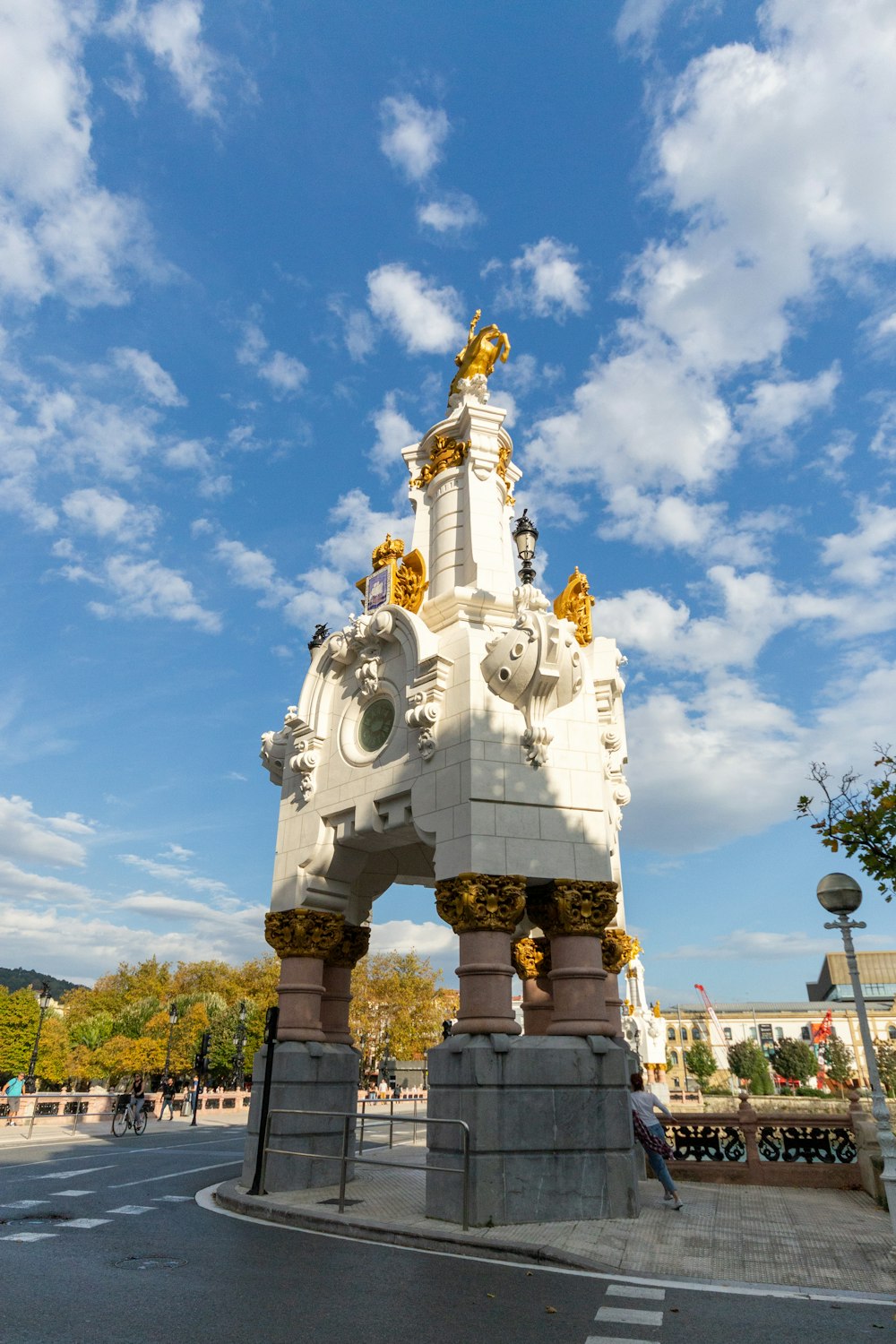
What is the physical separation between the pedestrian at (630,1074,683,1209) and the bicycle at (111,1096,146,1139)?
21124 millimetres

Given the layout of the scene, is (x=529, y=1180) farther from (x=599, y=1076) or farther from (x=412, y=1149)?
(x=412, y=1149)

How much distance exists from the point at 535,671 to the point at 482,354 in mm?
9848

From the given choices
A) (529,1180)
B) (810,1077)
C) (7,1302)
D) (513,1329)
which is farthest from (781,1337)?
(810,1077)

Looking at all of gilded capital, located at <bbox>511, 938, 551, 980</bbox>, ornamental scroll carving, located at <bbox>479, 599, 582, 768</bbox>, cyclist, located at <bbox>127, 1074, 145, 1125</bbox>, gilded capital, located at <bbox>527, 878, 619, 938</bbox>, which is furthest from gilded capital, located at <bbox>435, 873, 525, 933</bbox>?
cyclist, located at <bbox>127, 1074, 145, 1125</bbox>

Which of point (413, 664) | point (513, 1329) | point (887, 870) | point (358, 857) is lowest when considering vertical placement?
point (513, 1329)

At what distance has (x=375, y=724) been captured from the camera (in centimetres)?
1527

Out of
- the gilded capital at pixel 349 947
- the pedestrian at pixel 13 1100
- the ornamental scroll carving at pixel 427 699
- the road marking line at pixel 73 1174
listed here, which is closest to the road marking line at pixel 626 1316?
the ornamental scroll carving at pixel 427 699

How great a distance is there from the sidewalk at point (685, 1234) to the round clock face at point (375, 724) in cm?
686

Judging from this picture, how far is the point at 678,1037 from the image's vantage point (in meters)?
135

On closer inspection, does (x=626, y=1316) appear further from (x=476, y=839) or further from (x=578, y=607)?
(x=578, y=607)

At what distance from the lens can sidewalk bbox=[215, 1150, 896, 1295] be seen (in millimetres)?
8094

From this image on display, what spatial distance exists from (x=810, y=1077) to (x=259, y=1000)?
256 feet

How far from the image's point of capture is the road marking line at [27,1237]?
9.23 meters

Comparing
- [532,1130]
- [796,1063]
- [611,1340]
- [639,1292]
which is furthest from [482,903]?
[796,1063]
